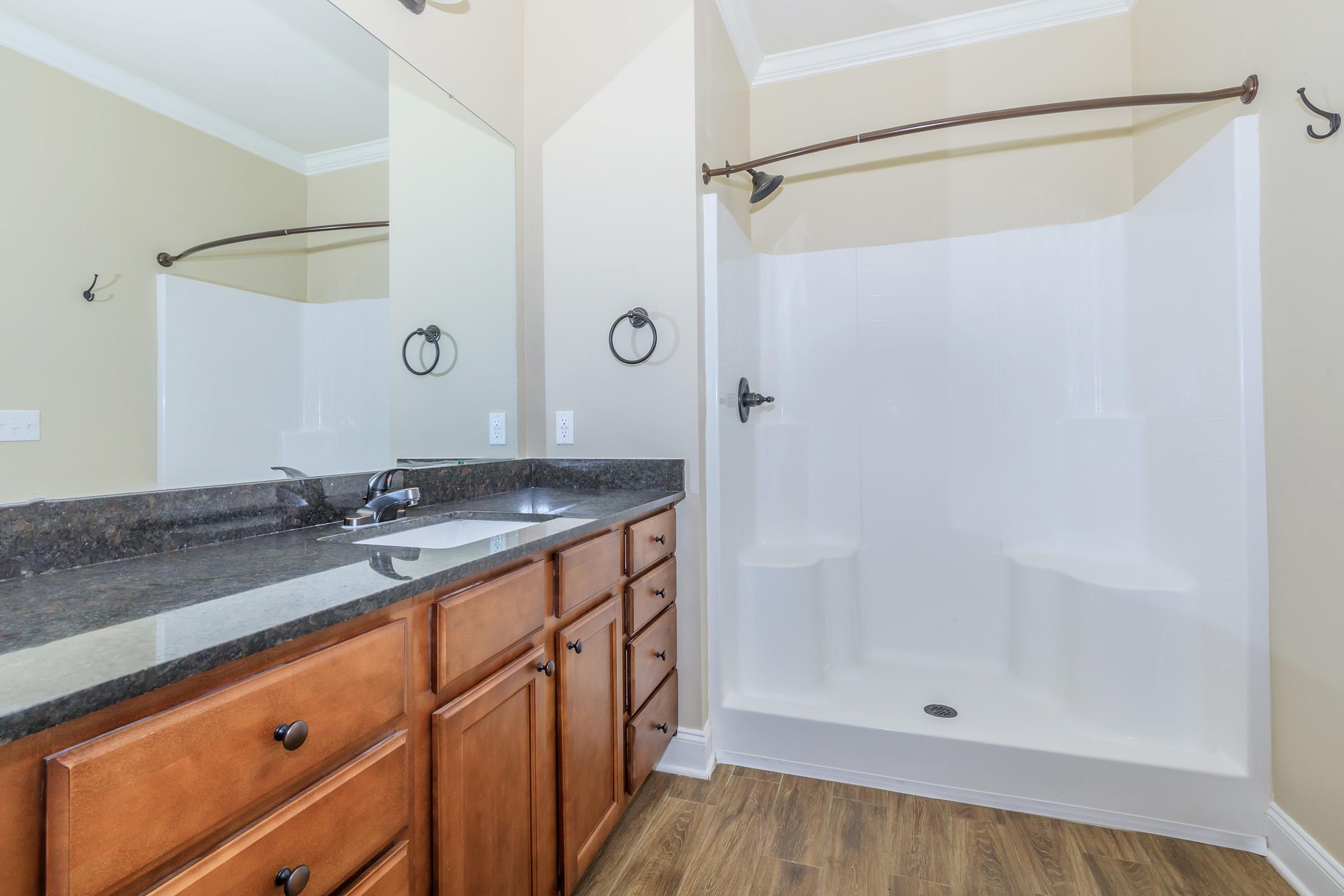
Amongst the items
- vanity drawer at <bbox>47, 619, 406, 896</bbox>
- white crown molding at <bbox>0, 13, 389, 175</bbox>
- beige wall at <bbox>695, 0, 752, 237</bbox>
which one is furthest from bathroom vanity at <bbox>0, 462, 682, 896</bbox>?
beige wall at <bbox>695, 0, 752, 237</bbox>

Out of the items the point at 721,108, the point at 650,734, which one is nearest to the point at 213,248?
the point at 650,734

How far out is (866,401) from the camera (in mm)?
2590

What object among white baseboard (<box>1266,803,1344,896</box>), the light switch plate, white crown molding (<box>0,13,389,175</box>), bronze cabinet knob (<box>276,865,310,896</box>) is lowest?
white baseboard (<box>1266,803,1344,896</box>)

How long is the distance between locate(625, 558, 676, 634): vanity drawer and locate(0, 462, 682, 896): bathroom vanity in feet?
0.22

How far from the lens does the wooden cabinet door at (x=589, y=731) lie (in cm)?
125

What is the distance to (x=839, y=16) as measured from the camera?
2.39 metres

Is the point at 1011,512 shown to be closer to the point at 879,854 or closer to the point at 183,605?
the point at 879,854

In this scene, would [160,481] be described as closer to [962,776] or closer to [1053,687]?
[962,776]

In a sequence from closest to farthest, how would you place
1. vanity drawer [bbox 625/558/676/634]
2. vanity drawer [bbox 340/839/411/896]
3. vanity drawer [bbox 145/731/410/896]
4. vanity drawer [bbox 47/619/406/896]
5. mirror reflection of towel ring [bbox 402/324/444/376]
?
vanity drawer [bbox 47/619/406/896]
vanity drawer [bbox 145/731/410/896]
vanity drawer [bbox 340/839/411/896]
vanity drawer [bbox 625/558/676/634]
mirror reflection of towel ring [bbox 402/324/444/376]

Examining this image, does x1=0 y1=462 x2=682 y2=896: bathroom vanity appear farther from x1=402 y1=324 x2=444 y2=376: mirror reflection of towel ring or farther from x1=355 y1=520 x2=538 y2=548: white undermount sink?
x1=402 y1=324 x2=444 y2=376: mirror reflection of towel ring

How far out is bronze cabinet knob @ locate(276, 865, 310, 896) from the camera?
652 mm

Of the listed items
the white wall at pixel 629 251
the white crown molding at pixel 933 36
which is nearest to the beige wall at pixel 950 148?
the white crown molding at pixel 933 36

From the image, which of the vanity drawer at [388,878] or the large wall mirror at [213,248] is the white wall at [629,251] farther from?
the vanity drawer at [388,878]

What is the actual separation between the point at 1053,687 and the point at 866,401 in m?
1.24
